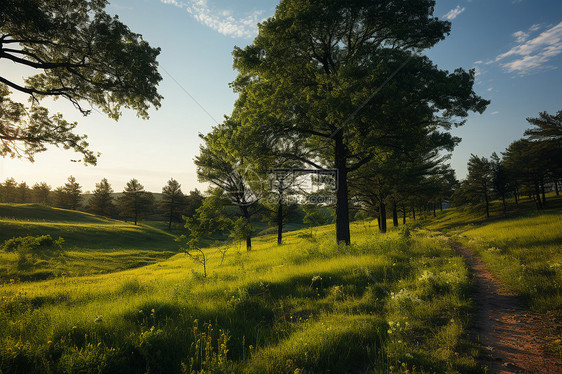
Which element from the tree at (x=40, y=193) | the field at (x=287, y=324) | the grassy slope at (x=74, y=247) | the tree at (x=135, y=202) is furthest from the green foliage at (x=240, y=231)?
the tree at (x=40, y=193)

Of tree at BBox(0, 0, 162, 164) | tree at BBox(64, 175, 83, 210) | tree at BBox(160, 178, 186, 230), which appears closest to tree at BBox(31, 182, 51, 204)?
tree at BBox(64, 175, 83, 210)

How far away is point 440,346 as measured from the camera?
387cm

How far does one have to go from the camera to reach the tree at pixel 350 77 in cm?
919

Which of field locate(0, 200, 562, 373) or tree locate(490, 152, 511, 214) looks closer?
field locate(0, 200, 562, 373)

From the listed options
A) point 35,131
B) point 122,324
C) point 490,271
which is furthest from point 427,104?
point 35,131

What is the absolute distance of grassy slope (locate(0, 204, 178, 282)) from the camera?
59.0 ft

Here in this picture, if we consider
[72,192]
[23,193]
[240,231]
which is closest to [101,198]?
[72,192]

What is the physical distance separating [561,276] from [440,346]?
224 inches

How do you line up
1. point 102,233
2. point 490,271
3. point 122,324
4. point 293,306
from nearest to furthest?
point 122,324, point 293,306, point 490,271, point 102,233

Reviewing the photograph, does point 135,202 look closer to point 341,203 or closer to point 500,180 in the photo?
point 341,203

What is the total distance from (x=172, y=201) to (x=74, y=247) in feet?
127

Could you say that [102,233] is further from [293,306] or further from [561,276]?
[561,276]

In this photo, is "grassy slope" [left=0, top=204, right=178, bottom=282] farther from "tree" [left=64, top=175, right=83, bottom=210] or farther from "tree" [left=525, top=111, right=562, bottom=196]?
"tree" [left=525, top=111, right=562, bottom=196]

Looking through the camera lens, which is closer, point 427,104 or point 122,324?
point 122,324
